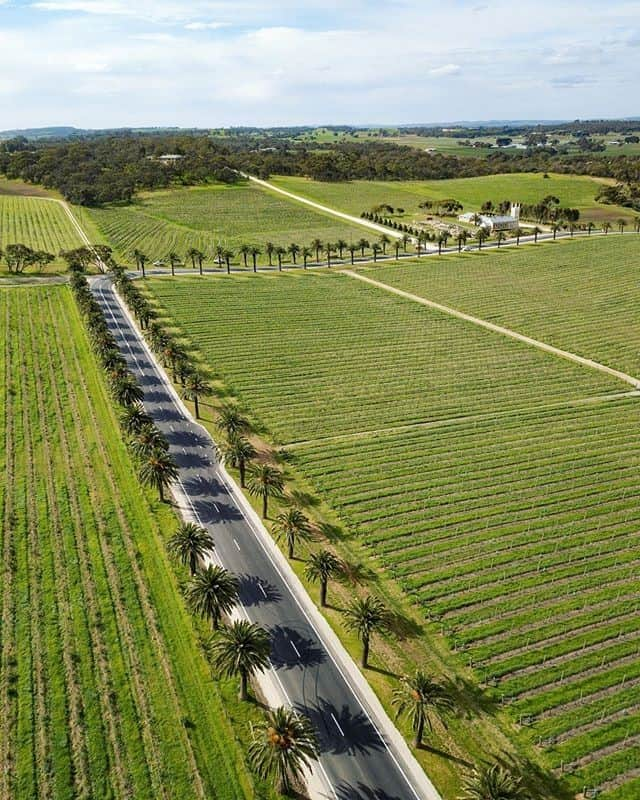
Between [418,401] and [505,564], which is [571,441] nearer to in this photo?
[418,401]

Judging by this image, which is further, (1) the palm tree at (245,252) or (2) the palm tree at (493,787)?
(1) the palm tree at (245,252)

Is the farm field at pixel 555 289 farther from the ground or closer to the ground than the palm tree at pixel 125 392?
farther from the ground

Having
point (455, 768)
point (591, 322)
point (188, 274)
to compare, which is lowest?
point (455, 768)

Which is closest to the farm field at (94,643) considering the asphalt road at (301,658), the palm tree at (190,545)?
the palm tree at (190,545)

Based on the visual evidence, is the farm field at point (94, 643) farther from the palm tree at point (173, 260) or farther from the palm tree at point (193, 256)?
the palm tree at point (193, 256)

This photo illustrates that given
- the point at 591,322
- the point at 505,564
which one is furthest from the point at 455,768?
the point at 591,322

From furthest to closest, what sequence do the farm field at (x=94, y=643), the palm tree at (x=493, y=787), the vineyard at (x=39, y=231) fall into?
the vineyard at (x=39, y=231) < the farm field at (x=94, y=643) < the palm tree at (x=493, y=787)
